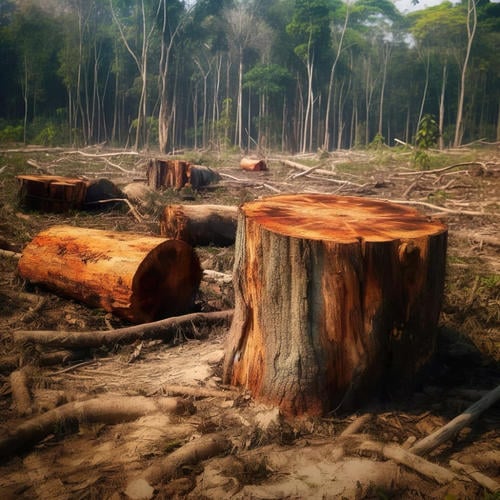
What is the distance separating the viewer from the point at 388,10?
34906 mm

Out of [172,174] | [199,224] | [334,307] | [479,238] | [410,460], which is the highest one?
[172,174]

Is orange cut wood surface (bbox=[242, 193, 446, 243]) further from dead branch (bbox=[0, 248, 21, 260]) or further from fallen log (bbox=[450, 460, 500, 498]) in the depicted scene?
dead branch (bbox=[0, 248, 21, 260])

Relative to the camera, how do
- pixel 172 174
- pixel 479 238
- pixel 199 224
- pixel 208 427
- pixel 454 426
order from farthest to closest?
pixel 172 174
pixel 479 238
pixel 199 224
pixel 208 427
pixel 454 426

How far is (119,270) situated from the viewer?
11.5 feet

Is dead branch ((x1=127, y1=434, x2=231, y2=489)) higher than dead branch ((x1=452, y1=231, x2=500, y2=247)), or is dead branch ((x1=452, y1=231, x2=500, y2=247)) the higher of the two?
dead branch ((x1=452, y1=231, x2=500, y2=247))

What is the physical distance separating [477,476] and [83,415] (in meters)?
1.68

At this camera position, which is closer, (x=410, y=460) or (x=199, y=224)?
(x=410, y=460)

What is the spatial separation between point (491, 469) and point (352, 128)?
116 ft

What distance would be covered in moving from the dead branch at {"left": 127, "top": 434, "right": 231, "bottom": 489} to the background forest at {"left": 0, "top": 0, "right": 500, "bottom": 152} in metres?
23.7

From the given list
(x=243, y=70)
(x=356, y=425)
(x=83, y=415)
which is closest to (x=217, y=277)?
(x=83, y=415)

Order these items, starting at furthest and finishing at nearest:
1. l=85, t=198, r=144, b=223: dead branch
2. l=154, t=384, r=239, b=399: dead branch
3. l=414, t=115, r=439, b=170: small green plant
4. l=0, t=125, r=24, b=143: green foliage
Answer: l=0, t=125, r=24, b=143: green foliage < l=414, t=115, r=439, b=170: small green plant < l=85, t=198, r=144, b=223: dead branch < l=154, t=384, r=239, b=399: dead branch

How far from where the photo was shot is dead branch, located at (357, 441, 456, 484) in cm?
182

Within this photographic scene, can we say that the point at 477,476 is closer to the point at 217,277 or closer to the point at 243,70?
the point at 217,277

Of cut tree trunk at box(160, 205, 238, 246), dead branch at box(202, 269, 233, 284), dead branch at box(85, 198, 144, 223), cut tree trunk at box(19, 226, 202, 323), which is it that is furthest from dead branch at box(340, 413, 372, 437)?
dead branch at box(85, 198, 144, 223)
